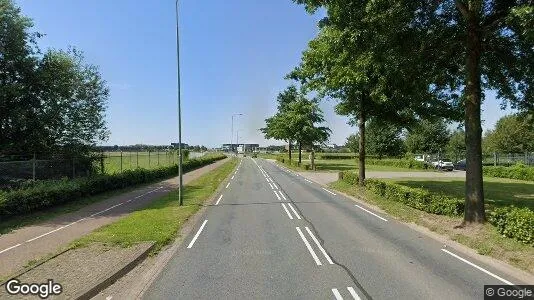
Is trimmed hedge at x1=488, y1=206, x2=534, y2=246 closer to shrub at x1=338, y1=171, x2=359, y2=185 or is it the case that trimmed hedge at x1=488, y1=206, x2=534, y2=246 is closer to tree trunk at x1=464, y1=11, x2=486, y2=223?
tree trunk at x1=464, y1=11, x2=486, y2=223

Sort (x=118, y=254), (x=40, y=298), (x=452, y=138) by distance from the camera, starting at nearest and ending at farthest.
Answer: (x=40, y=298) < (x=118, y=254) < (x=452, y=138)

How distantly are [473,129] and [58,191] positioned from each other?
19.6 meters

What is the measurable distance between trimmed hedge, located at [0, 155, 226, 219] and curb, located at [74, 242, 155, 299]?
1012 cm

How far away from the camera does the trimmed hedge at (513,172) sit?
1650 inches

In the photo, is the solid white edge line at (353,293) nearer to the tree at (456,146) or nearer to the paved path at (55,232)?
the paved path at (55,232)

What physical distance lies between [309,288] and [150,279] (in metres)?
3.50

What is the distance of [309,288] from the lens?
8938 millimetres

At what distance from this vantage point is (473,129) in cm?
1559

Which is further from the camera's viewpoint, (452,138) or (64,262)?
(452,138)

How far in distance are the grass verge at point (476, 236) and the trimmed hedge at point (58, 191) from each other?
16284 mm

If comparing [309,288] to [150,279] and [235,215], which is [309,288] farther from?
[235,215]

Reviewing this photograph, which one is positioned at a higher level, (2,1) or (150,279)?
(2,1)

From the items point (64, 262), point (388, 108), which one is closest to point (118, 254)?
point (64, 262)

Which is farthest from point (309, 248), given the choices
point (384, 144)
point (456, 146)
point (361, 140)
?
point (456, 146)
